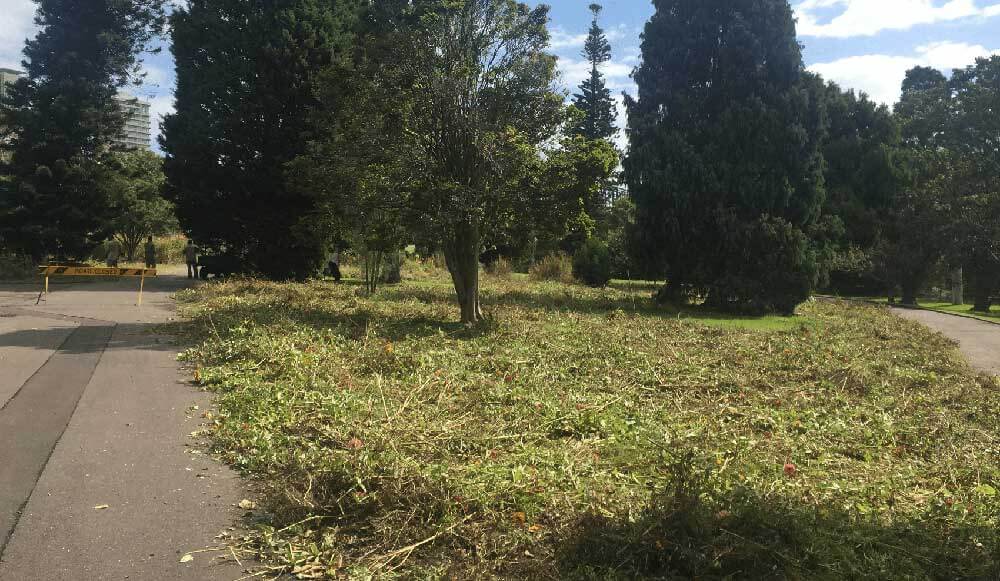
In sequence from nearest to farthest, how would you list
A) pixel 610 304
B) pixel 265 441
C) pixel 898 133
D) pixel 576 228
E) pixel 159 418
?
1. pixel 265 441
2. pixel 159 418
3. pixel 576 228
4. pixel 610 304
5. pixel 898 133

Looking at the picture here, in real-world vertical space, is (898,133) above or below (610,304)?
above

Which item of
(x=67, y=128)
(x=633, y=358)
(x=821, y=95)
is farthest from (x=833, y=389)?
(x=67, y=128)

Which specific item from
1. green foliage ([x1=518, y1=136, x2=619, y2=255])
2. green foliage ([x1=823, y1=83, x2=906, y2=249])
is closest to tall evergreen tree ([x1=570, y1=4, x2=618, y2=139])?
green foliage ([x1=823, y1=83, x2=906, y2=249])

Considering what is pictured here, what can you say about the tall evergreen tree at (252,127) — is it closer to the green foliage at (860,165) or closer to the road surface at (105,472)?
the road surface at (105,472)

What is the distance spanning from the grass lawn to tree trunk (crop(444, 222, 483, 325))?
1988mm

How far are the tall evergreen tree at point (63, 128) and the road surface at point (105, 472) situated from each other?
17.5 meters

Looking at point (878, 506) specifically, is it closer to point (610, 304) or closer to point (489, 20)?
point (489, 20)

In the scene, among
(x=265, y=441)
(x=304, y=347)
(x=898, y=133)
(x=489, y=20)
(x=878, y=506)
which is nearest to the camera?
(x=878, y=506)

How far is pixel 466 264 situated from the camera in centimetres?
1345

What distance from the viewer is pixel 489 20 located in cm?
1324

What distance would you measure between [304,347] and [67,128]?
70.8ft

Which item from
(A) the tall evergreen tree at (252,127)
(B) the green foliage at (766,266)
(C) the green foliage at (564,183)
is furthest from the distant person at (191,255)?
(B) the green foliage at (766,266)

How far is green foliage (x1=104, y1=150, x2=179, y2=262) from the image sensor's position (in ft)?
86.2

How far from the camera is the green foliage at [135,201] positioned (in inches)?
1035
